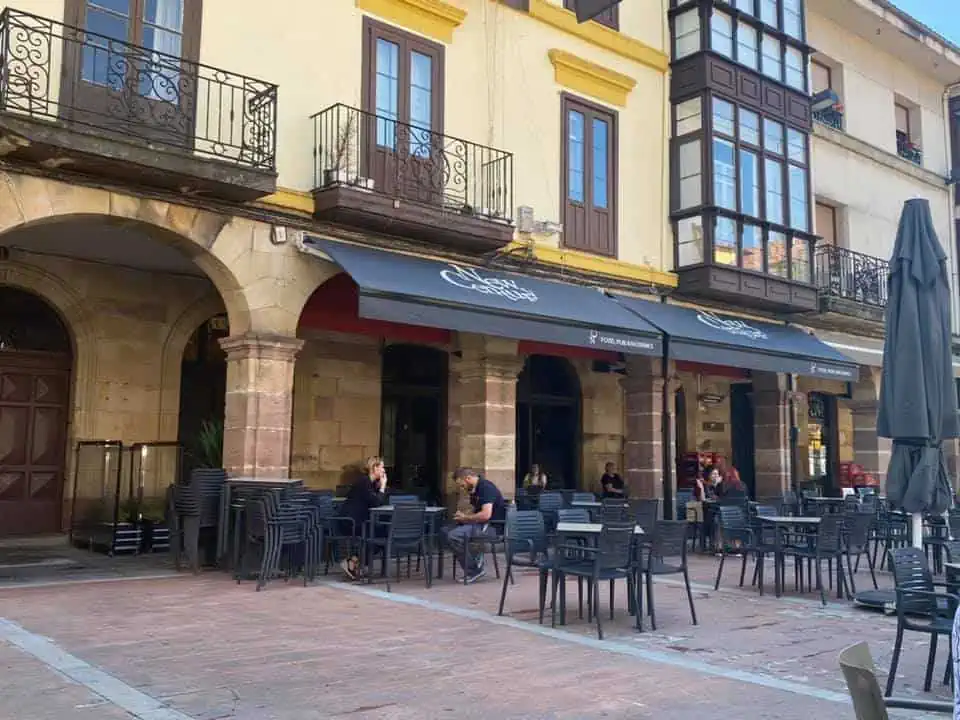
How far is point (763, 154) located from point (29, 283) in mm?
11784

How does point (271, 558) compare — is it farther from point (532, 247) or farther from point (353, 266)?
point (532, 247)

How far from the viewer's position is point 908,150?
70.5 feet

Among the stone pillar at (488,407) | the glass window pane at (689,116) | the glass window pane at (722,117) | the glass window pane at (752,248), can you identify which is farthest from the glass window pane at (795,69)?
the stone pillar at (488,407)

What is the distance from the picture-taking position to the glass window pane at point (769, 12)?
16266 mm

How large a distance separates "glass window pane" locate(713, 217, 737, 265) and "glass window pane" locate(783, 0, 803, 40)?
4.29 meters

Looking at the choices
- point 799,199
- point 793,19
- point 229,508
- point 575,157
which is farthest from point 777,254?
point 229,508

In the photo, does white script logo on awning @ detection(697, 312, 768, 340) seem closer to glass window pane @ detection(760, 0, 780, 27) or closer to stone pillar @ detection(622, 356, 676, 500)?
stone pillar @ detection(622, 356, 676, 500)

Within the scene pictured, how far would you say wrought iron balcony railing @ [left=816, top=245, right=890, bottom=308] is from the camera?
1777 centimetres

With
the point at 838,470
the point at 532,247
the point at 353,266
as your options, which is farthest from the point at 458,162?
the point at 838,470

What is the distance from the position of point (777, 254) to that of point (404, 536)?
386 inches

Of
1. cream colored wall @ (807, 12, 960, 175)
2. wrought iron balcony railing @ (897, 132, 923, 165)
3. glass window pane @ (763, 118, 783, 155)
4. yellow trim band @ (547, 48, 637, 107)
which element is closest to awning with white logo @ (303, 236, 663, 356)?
yellow trim band @ (547, 48, 637, 107)

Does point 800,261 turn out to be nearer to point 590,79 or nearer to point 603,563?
point 590,79

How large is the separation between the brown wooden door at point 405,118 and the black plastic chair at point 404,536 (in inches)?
161

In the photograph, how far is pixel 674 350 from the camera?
1323cm
